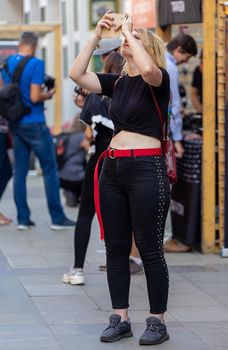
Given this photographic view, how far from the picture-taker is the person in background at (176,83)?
863cm

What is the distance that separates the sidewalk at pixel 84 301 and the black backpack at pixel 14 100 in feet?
4.26

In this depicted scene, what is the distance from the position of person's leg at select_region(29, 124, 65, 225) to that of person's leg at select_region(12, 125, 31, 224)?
14 centimetres

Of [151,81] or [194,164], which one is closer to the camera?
[151,81]

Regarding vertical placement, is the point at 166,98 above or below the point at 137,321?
above

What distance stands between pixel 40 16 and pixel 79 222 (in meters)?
15.5

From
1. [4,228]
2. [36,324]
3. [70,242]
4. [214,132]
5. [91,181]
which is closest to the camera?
[36,324]

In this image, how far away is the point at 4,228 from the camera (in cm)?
1058

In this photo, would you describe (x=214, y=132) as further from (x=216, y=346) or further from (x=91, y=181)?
(x=216, y=346)

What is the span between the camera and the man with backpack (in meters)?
10.1

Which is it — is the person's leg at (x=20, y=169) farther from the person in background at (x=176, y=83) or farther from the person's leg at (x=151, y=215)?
the person's leg at (x=151, y=215)

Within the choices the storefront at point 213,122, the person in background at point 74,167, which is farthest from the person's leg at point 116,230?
the person in background at point 74,167

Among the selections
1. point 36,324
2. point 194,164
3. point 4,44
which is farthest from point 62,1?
point 36,324

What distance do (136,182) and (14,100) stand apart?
4.52 meters

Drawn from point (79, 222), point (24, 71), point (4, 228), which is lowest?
point (4, 228)
